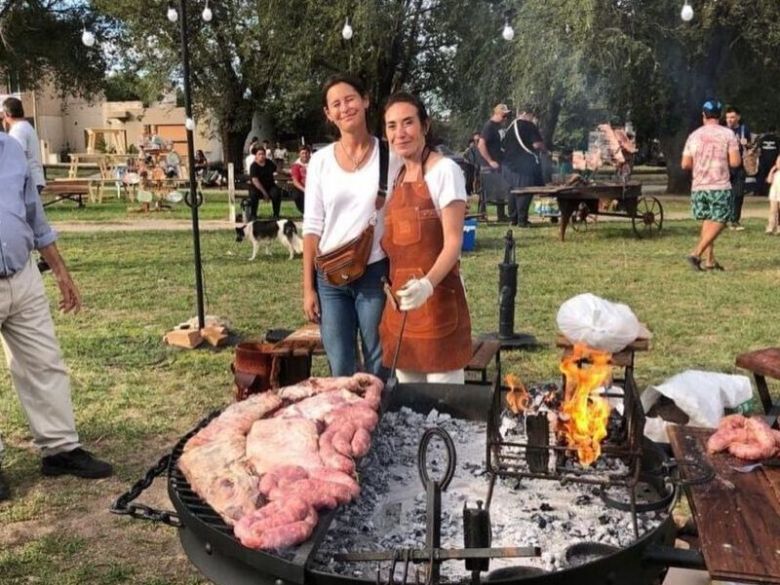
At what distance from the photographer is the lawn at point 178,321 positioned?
3477mm

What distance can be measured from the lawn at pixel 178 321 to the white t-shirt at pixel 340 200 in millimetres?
1531

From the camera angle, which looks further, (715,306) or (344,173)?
(715,306)

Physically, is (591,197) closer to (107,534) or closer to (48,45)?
(107,534)

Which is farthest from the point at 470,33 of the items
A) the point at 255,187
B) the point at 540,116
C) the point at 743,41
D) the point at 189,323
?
the point at 189,323

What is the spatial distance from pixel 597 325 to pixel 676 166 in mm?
18899

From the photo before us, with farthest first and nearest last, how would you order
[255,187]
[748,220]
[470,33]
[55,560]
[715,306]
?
[470,33] < [255,187] < [748,220] < [715,306] < [55,560]

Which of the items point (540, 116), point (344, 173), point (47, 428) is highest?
point (540, 116)

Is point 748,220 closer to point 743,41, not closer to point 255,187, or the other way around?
point 743,41

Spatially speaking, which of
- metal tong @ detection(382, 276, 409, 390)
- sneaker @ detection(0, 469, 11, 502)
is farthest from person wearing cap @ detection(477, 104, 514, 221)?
sneaker @ detection(0, 469, 11, 502)

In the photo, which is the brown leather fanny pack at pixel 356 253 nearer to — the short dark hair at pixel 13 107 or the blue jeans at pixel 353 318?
the blue jeans at pixel 353 318

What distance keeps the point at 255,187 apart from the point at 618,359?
1200 cm

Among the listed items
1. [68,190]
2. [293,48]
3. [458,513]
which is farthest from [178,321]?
[293,48]

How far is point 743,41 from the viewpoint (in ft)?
63.1

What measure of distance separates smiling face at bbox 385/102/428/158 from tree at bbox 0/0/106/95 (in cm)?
2641
